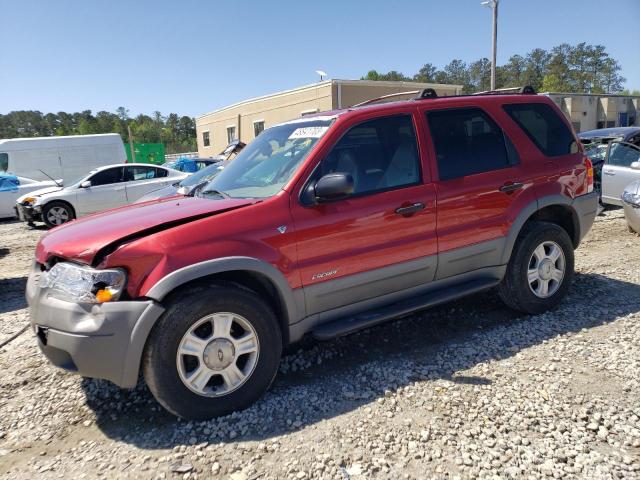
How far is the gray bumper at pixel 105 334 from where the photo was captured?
265cm

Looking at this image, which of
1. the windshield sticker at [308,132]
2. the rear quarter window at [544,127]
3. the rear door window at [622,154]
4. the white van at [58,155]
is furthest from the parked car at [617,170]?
the white van at [58,155]

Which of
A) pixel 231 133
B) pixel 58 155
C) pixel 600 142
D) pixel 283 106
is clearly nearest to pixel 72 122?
pixel 231 133

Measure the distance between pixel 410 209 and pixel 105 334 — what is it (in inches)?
88.2

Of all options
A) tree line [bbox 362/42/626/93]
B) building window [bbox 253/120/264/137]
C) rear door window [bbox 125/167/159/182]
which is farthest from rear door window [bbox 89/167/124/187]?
tree line [bbox 362/42/626/93]

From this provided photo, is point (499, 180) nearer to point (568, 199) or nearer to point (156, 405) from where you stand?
point (568, 199)

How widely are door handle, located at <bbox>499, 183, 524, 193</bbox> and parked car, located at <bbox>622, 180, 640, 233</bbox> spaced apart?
13.6 ft

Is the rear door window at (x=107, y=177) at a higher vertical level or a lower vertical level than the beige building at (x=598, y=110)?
lower

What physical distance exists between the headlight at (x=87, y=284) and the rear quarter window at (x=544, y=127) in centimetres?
359

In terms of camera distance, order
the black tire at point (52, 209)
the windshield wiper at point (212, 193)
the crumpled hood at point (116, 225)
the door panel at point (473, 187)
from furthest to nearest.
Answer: the black tire at point (52, 209)
the door panel at point (473, 187)
the windshield wiper at point (212, 193)
the crumpled hood at point (116, 225)

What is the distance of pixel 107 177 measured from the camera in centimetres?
1184

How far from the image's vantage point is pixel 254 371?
3.03 metres

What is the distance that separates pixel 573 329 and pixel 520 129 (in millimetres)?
1843

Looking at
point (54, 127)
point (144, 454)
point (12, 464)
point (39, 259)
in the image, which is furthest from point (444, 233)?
Answer: point (54, 127)

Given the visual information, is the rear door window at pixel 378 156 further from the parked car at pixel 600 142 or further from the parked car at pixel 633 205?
the parked car at pixel 600 142
